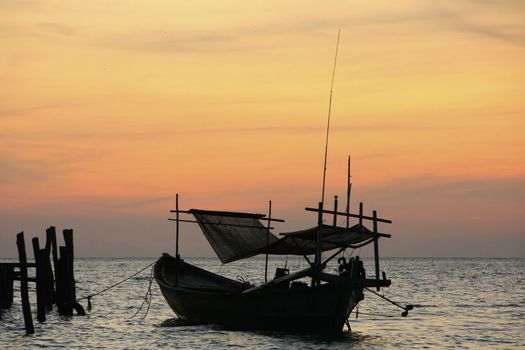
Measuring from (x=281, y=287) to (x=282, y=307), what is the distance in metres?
0.65

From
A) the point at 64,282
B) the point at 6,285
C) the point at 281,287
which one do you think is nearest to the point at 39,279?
the point at 64,282

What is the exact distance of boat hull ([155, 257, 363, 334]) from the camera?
93.9 feet

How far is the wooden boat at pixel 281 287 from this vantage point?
92.3 feet

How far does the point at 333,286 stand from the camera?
92.3 feet

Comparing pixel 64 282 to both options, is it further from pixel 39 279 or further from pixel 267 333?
pixel 267 333

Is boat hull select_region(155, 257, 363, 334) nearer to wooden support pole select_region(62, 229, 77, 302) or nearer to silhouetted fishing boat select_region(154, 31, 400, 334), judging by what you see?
silhouetted fishing boat select_region(154, 31, 400, 334)

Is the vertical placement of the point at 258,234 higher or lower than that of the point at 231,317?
higher

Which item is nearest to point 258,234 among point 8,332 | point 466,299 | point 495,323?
point 8,332

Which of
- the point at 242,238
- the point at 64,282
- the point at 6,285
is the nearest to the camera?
the point at 242,238

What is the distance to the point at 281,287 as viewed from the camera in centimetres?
2977

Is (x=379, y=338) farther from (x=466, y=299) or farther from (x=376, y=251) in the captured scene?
(x=466, y=299)

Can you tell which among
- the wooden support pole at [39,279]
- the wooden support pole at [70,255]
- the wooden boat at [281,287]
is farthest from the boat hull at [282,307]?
the wooden support pole at [70,255]

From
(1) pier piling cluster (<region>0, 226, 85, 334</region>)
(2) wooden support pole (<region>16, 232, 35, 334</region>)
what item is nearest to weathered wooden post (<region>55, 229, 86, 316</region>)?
(1) pier piling cluster (<region>0, 226, 85, 334</region>)

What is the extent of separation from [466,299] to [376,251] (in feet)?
104
